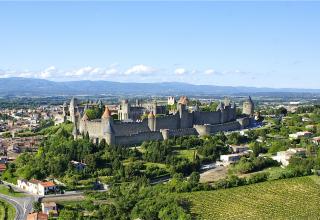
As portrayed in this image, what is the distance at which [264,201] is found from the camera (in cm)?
3488

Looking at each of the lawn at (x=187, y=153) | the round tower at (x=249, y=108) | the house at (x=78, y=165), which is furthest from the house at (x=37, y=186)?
the round tower at (x=249, y=108)

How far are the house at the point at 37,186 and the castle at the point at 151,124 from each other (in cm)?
899

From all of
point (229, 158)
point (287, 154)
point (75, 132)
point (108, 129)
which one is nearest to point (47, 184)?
point (108, 129)

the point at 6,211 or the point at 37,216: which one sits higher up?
the point at 37,216

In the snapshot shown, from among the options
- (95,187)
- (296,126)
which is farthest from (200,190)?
(296,126)

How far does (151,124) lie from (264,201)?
21531mm

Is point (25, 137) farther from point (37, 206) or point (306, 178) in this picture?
point (306, 178)

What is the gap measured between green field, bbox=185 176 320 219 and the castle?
15.8m

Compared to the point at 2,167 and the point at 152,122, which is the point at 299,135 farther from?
the point at 2,167

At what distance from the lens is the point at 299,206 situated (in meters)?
34.1

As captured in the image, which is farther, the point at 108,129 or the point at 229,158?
the point at 108,129

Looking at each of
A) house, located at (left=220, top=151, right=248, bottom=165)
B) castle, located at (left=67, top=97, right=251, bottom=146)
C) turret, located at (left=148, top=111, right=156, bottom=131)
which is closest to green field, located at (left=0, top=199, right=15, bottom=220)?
castle, located at (left=67, top=97, right=251, bottom=146)

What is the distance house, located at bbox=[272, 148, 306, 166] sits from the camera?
4556 cm

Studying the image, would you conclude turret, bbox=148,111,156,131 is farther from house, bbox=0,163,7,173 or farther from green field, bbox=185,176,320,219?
green field, bbox=185,176,320,219
